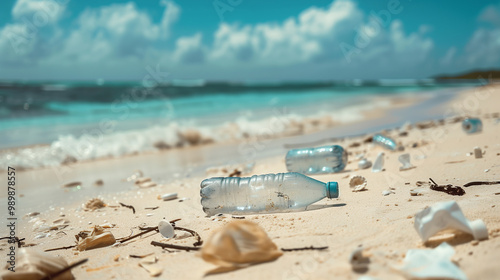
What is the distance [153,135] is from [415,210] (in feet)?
19.1

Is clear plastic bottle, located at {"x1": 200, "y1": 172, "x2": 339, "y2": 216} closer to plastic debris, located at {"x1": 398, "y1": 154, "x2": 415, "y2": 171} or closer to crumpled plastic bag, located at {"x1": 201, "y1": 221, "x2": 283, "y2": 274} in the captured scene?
crumpled plastic bag, located at {"x1": 201, "y1": 221, "x2": 283, "y2": 274}

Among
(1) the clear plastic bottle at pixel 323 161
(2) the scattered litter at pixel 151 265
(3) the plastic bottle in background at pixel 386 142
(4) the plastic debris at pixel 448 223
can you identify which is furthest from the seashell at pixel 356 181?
(2) the scattered litter at pixel 151 265

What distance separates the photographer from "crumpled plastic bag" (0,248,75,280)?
1613 mm

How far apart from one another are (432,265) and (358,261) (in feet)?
0.91

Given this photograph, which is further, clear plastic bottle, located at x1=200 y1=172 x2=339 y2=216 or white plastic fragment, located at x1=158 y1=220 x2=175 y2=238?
clear plastic bottle, located at x1=200 y1=172 x2=339 y2=216

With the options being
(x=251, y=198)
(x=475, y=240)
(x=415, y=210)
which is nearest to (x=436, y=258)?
(x=475, y=240)

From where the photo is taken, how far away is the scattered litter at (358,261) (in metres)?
1.52

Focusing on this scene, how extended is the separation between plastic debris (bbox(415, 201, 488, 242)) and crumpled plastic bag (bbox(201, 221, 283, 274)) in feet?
2.19

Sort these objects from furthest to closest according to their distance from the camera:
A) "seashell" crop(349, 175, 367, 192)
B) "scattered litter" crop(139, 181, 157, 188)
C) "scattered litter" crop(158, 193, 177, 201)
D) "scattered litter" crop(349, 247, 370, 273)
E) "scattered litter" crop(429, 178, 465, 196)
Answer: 1. "scattered litter" crop(139, 181, 157, 188)
2. "scattered litter" crop(158, 193, 177, 201)
3. "seashell" crop(349, 175, 367, 192)
4. "scattered litter" crop(429, 178, 465, 196)
5. "scattered litter" crop(349, 247, 370, 273)

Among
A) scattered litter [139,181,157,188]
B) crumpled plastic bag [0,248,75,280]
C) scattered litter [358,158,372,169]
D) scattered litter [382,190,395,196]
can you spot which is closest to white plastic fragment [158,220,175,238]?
crumpled plastic bag [0,248,75,280]

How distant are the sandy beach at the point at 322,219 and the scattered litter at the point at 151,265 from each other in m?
0.02

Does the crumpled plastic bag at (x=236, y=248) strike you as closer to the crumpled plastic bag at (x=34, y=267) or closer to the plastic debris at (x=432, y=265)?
the plastic debris at (x=432, y=265)

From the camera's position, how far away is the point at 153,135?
23.9 ft

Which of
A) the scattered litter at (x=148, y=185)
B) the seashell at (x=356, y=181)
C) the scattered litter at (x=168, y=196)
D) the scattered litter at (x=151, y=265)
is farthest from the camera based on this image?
the scattered litter at (x=148, y=185)
